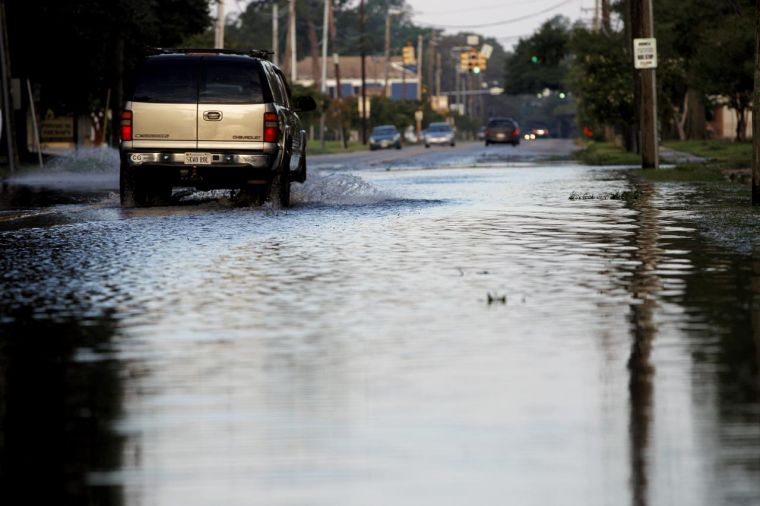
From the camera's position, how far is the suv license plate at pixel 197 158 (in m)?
24.8

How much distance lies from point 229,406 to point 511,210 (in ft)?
55.4

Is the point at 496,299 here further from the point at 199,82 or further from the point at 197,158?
the point at 199,82

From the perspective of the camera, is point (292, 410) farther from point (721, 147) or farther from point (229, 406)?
point (721, 147)

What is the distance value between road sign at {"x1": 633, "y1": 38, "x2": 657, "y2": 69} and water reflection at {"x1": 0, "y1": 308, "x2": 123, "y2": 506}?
28.9 meters

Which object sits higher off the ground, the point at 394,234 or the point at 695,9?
the point at 695,9

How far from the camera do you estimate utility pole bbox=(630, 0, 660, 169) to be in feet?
130

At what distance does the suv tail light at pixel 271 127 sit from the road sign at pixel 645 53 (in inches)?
648

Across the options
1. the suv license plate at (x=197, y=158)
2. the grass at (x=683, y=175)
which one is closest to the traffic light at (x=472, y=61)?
the grass at (x=683, y=175)

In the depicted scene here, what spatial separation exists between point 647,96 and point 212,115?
17.1 metres

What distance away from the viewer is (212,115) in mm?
24812

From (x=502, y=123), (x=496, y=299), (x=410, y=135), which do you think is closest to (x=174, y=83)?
(x=496, y=299)

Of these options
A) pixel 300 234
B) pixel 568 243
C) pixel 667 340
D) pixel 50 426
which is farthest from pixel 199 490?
pixel 300 234

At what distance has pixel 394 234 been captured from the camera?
2011 centimetres

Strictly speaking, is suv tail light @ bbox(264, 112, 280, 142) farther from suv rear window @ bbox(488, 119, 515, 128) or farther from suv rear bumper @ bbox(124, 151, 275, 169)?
suv rear window @ bbox(488, 119, 515, 128)
